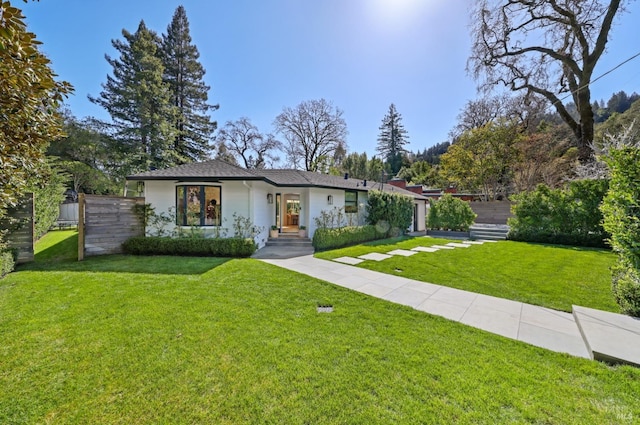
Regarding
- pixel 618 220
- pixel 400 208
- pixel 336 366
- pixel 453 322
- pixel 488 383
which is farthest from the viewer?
pixel 400 208

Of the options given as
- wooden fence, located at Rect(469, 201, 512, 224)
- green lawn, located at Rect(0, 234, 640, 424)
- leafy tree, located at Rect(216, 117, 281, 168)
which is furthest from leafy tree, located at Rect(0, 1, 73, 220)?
leafy tree, located at Rect(216, 117, 281, 168)

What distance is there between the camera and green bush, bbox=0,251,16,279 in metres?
5.39

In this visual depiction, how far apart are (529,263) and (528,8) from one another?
1646 centimetres

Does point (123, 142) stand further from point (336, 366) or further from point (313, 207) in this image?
point (336, 366)

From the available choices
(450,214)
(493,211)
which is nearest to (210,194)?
(450,214)

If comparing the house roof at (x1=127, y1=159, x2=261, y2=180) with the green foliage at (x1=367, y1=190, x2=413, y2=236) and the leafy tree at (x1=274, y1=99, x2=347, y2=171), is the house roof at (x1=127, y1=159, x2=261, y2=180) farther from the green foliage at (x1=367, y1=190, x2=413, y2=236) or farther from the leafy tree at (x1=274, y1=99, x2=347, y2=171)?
the leafy tree at (x1=274, y1=99, x2=347, y2=171)

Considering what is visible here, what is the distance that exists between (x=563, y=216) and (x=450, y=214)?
524cm

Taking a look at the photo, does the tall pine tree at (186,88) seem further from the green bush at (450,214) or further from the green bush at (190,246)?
the green bush at (450,214)

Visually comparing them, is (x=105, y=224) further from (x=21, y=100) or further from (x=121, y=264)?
(x=21, y=100)

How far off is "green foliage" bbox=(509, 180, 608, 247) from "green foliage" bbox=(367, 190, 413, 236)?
553 centimetres

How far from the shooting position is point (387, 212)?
13398 millimetres

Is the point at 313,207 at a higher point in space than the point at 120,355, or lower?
higher

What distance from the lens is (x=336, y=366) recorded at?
2.51 meters

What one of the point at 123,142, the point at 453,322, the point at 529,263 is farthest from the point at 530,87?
the point at 123,142
